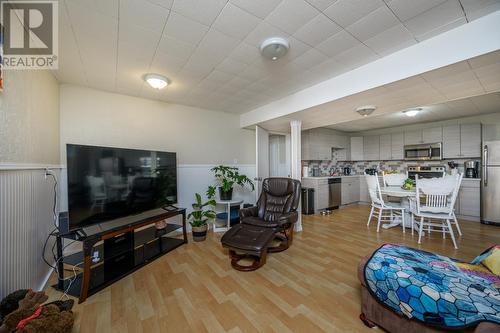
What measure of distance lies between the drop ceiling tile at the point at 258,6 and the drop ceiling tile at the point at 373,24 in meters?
0.74

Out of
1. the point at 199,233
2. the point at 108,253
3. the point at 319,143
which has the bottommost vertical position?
the point at 199,233

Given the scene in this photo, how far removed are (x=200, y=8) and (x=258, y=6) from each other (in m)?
0.45

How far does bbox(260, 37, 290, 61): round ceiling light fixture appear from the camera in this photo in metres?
1.80

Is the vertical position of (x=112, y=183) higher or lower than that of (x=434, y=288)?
higher

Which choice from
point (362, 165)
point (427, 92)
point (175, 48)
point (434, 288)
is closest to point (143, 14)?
point (175, 48)

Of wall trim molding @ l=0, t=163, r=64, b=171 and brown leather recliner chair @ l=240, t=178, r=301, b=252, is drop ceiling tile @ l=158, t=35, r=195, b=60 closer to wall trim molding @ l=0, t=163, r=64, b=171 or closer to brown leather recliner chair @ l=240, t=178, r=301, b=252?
wall trim molding @ l=0, t=163, r=64, b=171

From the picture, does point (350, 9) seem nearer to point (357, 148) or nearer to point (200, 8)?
point (200, 8)

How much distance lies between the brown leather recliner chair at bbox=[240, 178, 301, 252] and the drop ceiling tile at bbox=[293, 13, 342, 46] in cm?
206

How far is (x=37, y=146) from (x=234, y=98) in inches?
102

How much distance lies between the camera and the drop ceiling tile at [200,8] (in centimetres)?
142

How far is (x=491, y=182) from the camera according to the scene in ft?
12.5

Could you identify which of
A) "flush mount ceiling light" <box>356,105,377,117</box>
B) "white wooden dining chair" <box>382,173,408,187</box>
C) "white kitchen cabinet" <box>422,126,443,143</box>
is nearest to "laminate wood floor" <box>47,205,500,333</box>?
"white wooden dining chair" <box>382,173,408,187</box>

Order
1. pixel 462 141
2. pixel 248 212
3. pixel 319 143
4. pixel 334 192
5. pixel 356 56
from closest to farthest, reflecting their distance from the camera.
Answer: pixel 356 56 → pixel 248 212 → pixel 462 141 → pixel 334 192 → pixel 319 143

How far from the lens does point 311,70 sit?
240 cm
